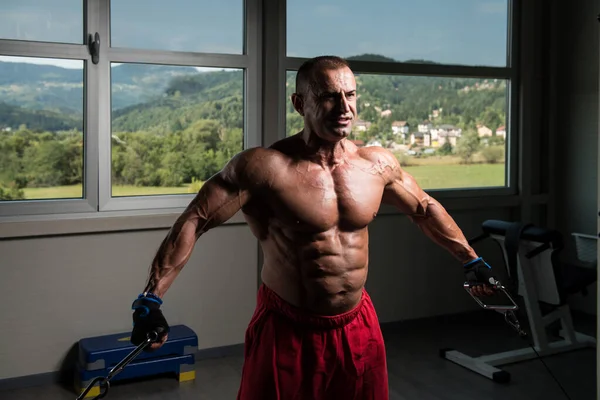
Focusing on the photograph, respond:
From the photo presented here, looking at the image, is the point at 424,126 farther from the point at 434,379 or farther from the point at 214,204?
the point at 214,204

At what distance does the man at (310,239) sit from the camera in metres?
1.90

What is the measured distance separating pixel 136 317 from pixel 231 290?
2.31 meters

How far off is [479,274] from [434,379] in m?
1.66

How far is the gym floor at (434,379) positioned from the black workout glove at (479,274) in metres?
1.41

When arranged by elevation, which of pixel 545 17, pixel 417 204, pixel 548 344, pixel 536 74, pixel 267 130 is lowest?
pixel 548 344

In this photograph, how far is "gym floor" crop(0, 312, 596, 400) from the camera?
3.42 m

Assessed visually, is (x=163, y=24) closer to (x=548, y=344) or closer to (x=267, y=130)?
(x=267, y=130)

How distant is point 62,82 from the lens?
12.0 ft

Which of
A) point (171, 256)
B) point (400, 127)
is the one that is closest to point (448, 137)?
point (400, 127)

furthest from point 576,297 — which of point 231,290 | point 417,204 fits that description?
point 417,204

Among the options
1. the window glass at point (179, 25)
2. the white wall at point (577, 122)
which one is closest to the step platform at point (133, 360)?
the window glass at point (179, 25)

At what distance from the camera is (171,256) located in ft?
6.03

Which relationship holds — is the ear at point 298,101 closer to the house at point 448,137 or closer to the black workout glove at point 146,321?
the black workout glove at point 146,321

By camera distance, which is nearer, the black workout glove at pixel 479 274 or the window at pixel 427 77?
the black workout glove at pixel 479 274
